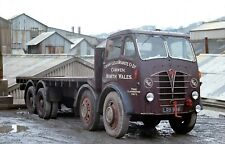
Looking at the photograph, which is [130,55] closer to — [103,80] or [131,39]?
[131,39]

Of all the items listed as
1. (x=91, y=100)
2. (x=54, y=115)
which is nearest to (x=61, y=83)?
(x=54, y=115)

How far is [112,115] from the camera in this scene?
30.3 feet

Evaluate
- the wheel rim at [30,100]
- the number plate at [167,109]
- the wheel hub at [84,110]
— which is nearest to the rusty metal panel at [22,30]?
the wheel rim at [30,100]

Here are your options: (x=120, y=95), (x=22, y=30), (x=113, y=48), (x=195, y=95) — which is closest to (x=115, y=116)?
(x=120, y=95)

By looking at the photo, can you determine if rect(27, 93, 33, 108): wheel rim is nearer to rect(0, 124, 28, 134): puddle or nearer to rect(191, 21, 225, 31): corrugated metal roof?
rect(0, 124, 28, 134): puddle

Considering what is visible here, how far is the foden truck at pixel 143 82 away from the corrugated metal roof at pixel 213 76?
5.10 meters

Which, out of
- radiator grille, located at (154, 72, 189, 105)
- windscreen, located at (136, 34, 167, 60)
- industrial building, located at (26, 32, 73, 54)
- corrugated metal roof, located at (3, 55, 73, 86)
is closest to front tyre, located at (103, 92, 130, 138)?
radiator grille, located at (154, 72, 189, 105)

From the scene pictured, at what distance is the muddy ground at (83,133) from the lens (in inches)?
356

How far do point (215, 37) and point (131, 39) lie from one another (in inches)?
1214

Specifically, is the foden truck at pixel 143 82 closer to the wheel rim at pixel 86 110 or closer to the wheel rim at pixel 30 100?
the wheel rim at pixel 86 110

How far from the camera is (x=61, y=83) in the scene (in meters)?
12.2

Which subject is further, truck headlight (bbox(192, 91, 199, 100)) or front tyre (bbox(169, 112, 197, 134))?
front tyre (bbox(169, 112, 197, 134))

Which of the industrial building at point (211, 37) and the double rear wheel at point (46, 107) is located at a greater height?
the industrial building at point (211, 37)

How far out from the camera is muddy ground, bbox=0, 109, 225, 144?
29.7 feet
